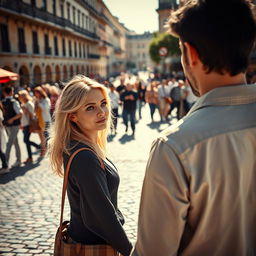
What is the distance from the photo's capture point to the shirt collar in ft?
3.87

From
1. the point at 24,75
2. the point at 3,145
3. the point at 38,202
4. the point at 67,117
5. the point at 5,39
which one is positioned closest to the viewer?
the point at 67,117

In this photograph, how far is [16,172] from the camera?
7059 millimetres

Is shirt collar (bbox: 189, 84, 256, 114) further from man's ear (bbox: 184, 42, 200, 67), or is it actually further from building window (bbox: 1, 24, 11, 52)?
building window (bbox: 1, 24, 11, 52)

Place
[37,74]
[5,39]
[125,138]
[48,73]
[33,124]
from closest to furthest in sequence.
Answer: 1. [33,124]
2. [125,138]
3. [5,39]
4. [37,74]
5. [48,73]

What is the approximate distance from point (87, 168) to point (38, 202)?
3740mm

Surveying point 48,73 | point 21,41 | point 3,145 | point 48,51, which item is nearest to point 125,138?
point 3,145

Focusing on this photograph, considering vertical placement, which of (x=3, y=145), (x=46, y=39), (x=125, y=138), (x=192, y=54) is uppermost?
(x=46, y=39)

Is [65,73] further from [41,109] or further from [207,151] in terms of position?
[207,151]

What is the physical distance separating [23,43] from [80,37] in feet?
57.2

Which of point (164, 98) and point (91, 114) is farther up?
point (91, 114)

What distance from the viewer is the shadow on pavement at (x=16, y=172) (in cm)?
658

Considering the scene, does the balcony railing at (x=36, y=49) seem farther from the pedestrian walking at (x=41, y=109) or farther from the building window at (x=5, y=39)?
the pedestrian walking at (x=41, y=109)

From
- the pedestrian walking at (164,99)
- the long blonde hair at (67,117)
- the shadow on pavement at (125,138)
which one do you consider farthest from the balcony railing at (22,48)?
the long blonde hair at (67,117)

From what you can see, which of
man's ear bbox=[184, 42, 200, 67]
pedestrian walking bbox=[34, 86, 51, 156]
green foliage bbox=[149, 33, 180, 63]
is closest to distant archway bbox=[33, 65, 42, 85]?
pedestrian walking bbox=[34, 86, 51, 156]
